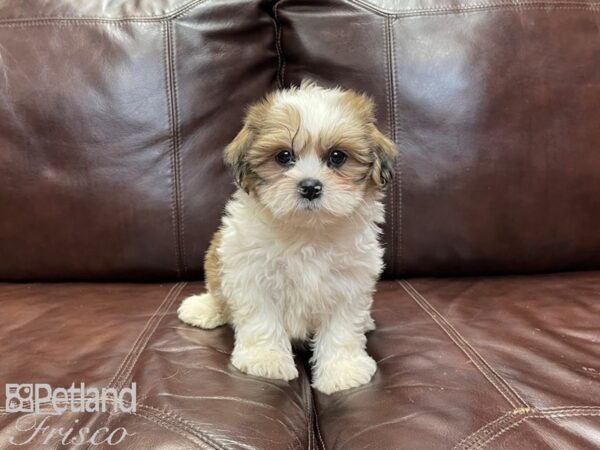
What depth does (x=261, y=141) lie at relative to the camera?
1.24m

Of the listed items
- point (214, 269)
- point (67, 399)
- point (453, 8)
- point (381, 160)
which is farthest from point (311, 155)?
point (453, 8)

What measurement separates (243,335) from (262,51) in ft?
2.96

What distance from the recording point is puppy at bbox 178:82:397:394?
1.22 m

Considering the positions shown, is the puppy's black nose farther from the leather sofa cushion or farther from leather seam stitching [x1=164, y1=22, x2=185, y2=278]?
leather seam stitching [x1=164, y1=22, x2=185, y2=278]

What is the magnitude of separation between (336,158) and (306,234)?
0.60 ft

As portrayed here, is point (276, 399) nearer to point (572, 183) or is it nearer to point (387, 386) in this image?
point (387, 386)

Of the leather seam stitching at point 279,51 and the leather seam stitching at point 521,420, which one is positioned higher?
the leather seam stitching at point 279,51

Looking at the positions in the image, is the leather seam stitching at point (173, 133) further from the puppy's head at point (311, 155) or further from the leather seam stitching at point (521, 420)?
the leather seam stitching at point (521, 420)

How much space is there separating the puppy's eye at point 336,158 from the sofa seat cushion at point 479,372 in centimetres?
46

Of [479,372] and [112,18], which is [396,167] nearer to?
[479,372]

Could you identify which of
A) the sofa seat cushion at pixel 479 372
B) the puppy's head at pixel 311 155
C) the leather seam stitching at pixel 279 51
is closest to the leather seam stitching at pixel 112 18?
the leather seam stitching at pixel 279 51

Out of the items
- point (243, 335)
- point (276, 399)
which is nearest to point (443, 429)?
point (276, 399)

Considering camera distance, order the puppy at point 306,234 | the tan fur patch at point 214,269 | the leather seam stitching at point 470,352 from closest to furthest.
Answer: the leather seam stitching at point 470,352 < the puppy at point 306,234 < the tan fur patch at point 214,269

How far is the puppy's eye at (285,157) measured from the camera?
1.25 meters
